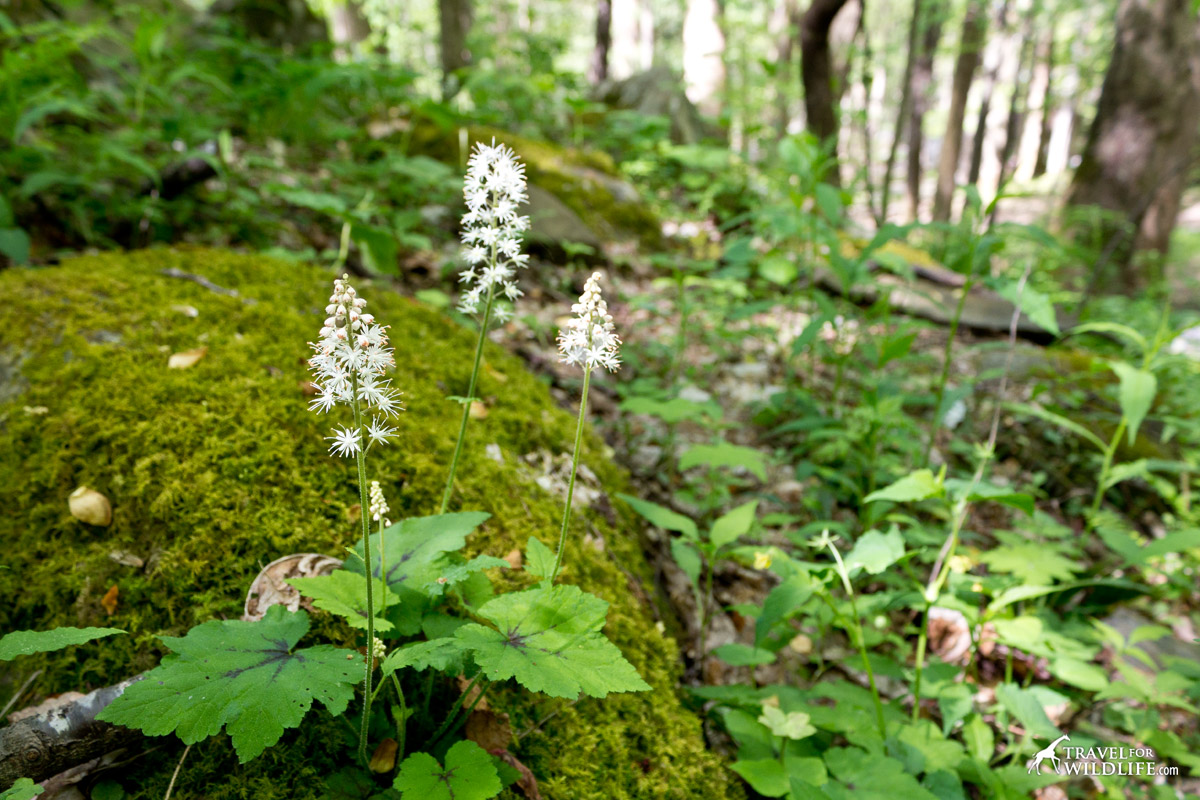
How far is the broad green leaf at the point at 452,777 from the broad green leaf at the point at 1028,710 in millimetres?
1898

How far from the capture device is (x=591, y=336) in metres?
1.27

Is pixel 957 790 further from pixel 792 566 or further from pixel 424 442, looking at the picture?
pixel 424 442

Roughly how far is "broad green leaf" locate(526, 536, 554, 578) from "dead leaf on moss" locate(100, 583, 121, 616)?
1.13m

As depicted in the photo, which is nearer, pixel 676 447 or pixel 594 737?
Result: pixel 594 737

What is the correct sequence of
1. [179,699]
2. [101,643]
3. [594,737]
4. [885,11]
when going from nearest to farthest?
[179,699]
[101,643]
[594,737]
[885,11]

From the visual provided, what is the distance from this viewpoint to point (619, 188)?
23.3 ft

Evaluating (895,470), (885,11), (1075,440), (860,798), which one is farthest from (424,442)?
(885,11)

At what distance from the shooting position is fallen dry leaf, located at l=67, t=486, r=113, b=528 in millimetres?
1727

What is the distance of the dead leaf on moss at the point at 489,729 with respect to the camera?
1.48 meters

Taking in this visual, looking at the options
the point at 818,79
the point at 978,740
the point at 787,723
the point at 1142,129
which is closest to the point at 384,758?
the point at 787,723

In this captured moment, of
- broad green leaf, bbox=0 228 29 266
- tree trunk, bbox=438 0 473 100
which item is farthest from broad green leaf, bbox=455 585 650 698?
tree trunk, bbox=438 0 473 100

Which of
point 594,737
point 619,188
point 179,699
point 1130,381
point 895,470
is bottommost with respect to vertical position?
point 594,737

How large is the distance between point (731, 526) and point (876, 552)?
1.68 feet

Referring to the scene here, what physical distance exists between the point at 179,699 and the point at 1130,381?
354 cm
